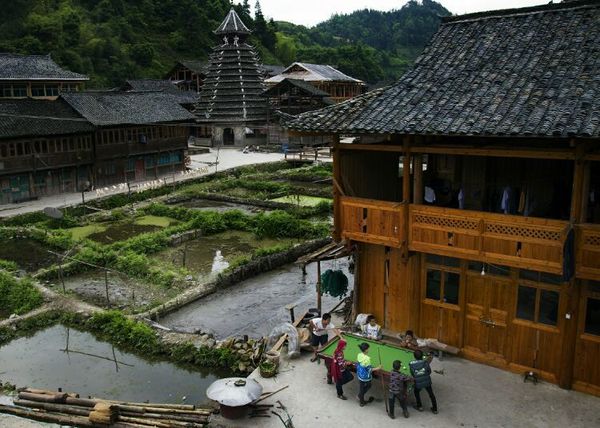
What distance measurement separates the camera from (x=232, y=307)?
22.8 meters

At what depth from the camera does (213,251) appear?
29.6 m

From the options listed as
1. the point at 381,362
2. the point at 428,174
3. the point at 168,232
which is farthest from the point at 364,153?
the point at 168,232

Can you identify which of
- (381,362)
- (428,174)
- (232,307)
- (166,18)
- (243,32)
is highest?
(166,18)

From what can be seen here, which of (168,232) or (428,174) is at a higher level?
(428,174)

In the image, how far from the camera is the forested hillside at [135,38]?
83.3 metres

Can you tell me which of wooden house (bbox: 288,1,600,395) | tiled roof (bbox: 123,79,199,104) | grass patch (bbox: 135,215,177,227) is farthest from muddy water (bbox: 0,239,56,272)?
tiled roof (bbox: 123,79,199,104)

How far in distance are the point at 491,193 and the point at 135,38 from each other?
98.0 m

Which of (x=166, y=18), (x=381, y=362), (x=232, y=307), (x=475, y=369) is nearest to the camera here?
(x=381, y=362)

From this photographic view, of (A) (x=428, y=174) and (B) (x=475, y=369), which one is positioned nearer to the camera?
(B) (x=475, y=369)

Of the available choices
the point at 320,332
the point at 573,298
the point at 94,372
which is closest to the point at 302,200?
the point at 320,332

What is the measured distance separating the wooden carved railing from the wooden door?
4.03 feet

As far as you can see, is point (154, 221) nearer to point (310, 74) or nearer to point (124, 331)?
point (124, 331)

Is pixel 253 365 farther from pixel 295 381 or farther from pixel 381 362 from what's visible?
pixel 381 362

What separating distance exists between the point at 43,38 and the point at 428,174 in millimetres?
81360
